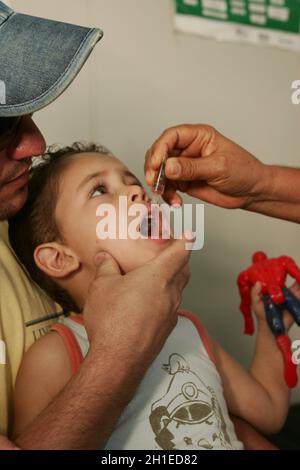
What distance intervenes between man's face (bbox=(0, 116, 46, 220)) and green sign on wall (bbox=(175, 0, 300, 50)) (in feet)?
2.72

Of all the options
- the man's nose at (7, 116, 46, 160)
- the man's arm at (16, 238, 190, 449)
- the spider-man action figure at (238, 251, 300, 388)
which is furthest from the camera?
the spider-man action figure at (238, 251, 300, 388)

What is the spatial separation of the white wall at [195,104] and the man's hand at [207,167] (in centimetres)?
39

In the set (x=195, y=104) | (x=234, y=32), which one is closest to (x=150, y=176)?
(x=195, y=104)

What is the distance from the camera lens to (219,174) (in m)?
1.17

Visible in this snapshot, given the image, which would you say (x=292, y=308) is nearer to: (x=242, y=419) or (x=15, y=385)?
(x=242, y=419)

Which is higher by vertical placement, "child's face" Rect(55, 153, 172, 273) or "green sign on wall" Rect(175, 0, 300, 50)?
"green sign on wall" Rect(175, 0, 300, 50)

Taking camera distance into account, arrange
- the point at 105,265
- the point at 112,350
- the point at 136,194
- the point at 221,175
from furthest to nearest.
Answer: the point at 221,175 < the point at 136,194 < the point at 105,265 < the point at 112,350

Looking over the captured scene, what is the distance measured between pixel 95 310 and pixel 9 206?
0.29 metres

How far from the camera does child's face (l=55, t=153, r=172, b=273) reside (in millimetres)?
1046

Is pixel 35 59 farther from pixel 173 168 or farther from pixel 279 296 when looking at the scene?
pixel 279 296

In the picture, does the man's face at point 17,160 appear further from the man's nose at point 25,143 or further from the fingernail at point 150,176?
the fingernail at point 150,176

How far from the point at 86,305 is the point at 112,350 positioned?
0.12 metres

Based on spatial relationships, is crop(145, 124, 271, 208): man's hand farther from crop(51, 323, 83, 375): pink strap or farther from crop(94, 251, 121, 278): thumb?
crop(51, 323, 83, 375): pink strap

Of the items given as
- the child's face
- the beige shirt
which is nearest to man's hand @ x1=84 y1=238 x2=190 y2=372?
the child's face
